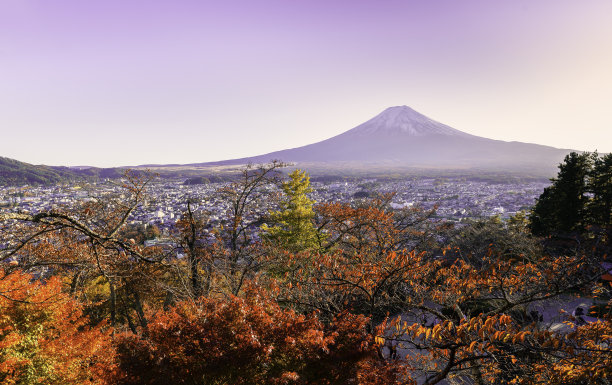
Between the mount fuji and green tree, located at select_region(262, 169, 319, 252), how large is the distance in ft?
436

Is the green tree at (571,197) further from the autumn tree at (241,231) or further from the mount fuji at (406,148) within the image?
the mount fuji at (406,148)

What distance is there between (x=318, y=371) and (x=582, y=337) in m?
5.06

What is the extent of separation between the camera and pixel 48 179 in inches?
1976

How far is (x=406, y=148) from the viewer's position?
170625mm

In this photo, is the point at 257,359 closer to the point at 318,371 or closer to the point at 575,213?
the point at 318,371

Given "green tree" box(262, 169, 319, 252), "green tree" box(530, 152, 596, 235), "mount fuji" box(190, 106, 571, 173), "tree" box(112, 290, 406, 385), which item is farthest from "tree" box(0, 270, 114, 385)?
"mount fuji" box(190, 106, 571, 173)

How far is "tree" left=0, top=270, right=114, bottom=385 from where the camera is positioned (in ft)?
18.7

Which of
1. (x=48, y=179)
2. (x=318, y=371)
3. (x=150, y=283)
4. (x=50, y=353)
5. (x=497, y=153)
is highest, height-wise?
(x=497, y=153)

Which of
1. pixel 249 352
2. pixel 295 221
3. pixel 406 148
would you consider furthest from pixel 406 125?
pixel 249 352

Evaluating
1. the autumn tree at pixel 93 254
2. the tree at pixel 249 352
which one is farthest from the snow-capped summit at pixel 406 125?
the tree at pixel 249 352

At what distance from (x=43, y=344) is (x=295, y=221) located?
35.1 ft

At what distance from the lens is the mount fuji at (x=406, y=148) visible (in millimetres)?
155125

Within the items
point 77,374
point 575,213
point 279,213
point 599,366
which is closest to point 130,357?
point 77,374

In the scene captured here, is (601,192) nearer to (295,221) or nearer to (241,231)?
(295,221)
